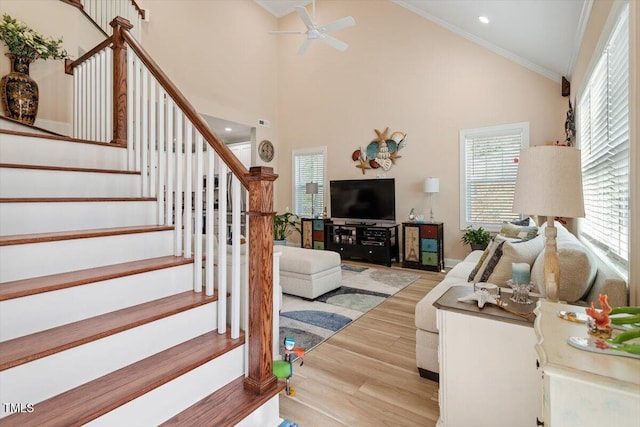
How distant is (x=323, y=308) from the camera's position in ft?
11.1

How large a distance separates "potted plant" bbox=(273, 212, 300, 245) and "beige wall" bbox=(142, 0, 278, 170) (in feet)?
4.59

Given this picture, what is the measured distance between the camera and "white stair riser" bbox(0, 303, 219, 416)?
1.15 meters

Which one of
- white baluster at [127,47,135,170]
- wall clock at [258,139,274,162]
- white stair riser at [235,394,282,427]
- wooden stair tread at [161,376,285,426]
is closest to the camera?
wooden stair tread at [161,376,285,426]

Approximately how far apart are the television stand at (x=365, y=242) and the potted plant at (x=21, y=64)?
452cm

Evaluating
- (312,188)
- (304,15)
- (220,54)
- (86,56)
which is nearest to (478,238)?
(312,188)

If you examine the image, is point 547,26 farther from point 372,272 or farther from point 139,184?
point 139,184

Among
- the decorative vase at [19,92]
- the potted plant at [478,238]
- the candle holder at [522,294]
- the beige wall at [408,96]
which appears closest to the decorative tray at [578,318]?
the candle holder at [522,294]

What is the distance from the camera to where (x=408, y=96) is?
5.66 meters

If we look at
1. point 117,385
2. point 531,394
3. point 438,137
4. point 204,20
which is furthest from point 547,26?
point 204,20

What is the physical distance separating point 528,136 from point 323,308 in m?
3.90

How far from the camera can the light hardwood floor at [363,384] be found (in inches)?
68.6

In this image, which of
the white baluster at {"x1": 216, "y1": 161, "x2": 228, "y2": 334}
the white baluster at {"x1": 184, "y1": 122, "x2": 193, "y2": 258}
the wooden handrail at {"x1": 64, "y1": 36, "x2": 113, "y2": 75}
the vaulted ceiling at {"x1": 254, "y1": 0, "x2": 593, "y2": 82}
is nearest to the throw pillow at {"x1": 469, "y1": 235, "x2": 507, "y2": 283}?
the white baluster at {"x1": 216, "y1": 161, "x2": 228, "y2": 334}

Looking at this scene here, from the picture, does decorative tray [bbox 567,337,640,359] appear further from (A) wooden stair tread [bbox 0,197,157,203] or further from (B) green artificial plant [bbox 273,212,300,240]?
(B) green artificial plant [bbox 273,212,300,240]

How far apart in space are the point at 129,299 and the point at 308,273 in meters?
2.16
